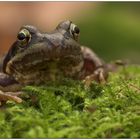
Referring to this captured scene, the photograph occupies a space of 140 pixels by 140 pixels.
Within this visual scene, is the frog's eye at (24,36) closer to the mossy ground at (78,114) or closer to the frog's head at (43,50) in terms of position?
the frog's head at (43,50)

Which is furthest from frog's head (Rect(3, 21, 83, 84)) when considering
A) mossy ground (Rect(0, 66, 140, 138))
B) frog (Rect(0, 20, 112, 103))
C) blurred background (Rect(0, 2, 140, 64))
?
blurred background (Rect(0, 2, 140, 64))

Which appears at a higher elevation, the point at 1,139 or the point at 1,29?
the point at 1,139

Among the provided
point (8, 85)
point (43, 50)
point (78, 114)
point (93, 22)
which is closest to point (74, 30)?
point (43, 50)

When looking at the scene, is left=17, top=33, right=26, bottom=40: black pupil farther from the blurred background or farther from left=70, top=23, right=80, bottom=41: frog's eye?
the blurred background

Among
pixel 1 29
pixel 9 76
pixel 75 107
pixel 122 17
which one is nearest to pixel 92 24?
pixel 122 17

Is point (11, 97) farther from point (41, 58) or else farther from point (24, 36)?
point (24, 36)

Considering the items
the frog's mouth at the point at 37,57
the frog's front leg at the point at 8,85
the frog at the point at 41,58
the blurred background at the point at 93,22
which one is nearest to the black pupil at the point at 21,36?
the frog at the point at 41,58

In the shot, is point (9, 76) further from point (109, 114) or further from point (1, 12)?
point (1, 12)

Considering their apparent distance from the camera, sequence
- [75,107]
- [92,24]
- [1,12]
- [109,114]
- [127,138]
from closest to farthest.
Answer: [127,138], [109,114], [75,107], [92,24], [1,12]
